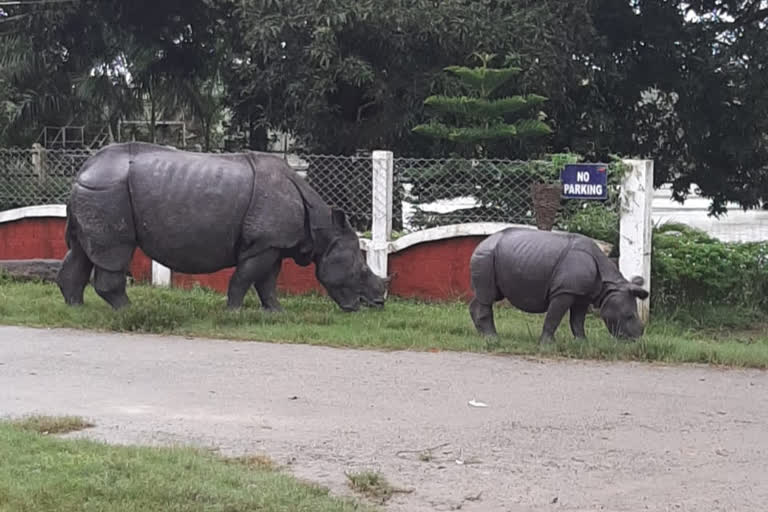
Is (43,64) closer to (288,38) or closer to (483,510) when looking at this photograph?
(288,38)

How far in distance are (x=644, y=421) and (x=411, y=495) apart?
2.22 m

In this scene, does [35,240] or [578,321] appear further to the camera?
[35,240]

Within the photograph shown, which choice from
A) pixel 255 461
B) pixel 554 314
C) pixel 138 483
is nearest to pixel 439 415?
pixel 255 461

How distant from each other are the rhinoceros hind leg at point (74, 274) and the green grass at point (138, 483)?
5492 mm

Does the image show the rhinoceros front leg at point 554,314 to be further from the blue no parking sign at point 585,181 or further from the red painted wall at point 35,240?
the red painted wall at point 35,240

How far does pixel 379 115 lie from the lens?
15.2 m

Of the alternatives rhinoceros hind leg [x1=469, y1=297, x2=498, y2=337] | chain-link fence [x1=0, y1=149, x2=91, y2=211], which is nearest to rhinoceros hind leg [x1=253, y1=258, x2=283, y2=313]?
rhinoceros hind leg [x1=469, y1=297, x2=498, y2=337]

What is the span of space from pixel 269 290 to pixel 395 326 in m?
1.45

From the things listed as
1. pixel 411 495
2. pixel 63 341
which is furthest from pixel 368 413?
pixel 63 341

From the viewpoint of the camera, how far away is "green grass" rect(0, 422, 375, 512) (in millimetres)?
4547

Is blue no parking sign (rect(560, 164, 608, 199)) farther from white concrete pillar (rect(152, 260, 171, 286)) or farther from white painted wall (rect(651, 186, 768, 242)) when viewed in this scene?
white painted wall (rect(651, 186, 768, 242))

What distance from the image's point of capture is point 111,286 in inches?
410

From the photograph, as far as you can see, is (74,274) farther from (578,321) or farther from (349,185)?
(578,321)

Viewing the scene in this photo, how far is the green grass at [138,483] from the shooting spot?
4.55 m
